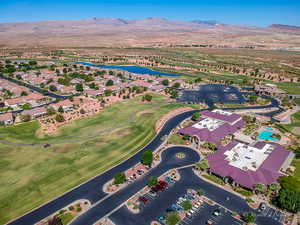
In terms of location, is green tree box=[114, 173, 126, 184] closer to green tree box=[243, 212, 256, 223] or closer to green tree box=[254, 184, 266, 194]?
green tree box=[243, 212, 256, 223]

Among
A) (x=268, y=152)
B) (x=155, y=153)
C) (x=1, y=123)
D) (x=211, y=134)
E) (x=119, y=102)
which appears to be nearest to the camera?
(x=268, y=152)

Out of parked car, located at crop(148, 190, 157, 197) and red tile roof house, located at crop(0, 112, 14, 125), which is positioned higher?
red tile roof house, located at crop(0, 112, 14, 125)

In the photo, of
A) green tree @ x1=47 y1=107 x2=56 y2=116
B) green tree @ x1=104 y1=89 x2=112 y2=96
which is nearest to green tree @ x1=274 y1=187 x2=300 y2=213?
green tree @ x1=47 y1=107 x2=56 y2=116

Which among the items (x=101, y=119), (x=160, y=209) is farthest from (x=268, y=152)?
(x=101, y=119)

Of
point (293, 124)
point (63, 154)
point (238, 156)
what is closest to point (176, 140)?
point (238, 156)

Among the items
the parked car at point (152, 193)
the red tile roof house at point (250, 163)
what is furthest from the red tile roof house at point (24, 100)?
the red tile roof house at point (250, 163)

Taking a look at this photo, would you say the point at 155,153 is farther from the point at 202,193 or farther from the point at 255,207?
the point at 255,207
